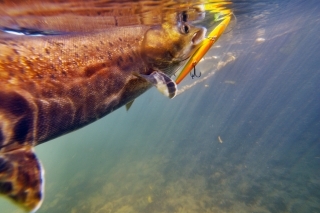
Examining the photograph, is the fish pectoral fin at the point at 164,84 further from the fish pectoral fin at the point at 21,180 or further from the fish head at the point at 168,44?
the fish pectoral fin at the point at 21,180

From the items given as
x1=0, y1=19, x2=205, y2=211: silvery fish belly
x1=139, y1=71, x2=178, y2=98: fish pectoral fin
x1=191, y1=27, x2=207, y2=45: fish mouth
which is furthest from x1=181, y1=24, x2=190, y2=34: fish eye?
x1=139, y1=71, x2=178, y2=98: fish pectoral fin

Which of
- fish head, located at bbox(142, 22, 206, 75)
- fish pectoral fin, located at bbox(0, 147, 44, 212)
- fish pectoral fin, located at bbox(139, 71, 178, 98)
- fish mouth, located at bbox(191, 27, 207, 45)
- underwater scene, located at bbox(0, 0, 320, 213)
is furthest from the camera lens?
underwater scene, located at bbox(0, 0, 320, 213)

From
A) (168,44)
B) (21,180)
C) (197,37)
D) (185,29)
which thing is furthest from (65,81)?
(197,37)

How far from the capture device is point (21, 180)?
5.08 ft

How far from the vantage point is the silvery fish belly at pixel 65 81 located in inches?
62.9

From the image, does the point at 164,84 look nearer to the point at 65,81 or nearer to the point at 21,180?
the point at 65,81

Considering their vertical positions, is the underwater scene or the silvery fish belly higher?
the silvery fish belly

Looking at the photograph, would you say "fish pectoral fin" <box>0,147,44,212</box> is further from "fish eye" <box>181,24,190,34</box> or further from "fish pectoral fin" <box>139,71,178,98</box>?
"fish eye" <box>181,24,190,34</box>

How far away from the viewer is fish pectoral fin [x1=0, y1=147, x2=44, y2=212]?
1517 mm

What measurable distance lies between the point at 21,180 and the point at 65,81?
0.92m

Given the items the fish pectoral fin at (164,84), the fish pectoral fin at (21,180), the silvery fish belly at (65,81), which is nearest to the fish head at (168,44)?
the silvery fish belly at (65,81)

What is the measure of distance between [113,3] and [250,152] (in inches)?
672

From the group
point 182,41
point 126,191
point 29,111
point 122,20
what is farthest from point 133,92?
point 126,191

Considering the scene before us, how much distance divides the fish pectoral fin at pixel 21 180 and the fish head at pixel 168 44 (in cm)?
→ 160
